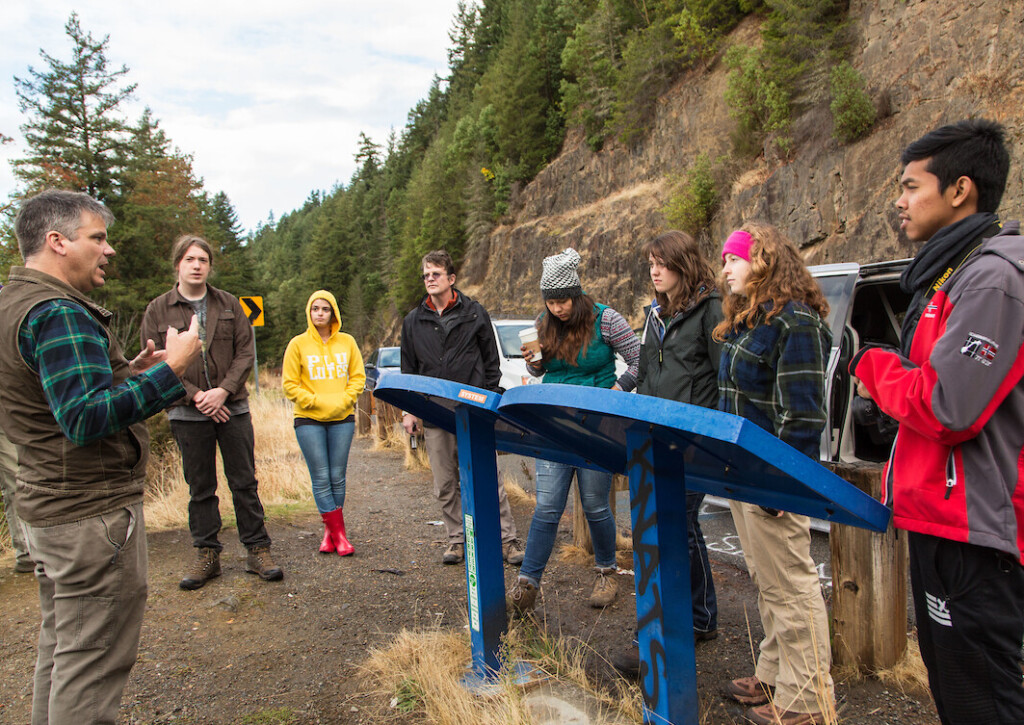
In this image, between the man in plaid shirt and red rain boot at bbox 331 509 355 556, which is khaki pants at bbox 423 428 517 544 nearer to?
red rain boot at bbox 331 509 355 556

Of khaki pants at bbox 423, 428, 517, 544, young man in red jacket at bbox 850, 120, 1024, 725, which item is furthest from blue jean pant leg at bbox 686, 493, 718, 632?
khaki pants at bbox 423, 428, 517, 544

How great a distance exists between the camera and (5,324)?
2.23m

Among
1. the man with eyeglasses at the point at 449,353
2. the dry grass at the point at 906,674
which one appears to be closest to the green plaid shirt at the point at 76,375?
the man with eyeglasses at the point at 449,353

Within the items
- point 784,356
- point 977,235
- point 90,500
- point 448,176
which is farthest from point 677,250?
point 448,176

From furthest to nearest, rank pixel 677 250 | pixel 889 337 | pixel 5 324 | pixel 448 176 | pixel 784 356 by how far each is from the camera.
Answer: pixel 448 176 → pixel 889 337 → pixel 677 250 → pixel 784 356 → pixel 5 324

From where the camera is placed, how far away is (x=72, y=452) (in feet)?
7.54

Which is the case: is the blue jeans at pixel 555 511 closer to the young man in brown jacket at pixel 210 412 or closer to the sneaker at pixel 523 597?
the sneaker at pixel 523 597

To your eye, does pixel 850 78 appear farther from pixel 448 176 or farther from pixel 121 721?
pixel 448 176

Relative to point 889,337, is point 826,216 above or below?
above

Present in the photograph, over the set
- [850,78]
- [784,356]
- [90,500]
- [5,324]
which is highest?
[850,78]

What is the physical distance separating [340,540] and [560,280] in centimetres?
281

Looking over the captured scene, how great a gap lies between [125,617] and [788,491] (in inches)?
84.1

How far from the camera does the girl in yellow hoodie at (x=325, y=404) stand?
201 inches

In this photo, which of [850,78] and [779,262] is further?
[850,78]
